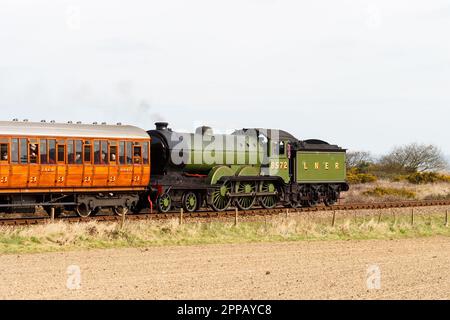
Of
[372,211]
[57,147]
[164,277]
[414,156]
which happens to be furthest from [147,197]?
[414,156]

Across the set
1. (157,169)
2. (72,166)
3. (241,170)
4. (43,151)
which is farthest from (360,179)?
(43,151)

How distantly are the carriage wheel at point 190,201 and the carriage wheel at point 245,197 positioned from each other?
224 cm

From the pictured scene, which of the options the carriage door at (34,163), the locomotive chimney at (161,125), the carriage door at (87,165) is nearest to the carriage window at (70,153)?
the carriage door at (87,165)

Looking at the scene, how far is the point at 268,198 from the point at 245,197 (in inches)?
63.8

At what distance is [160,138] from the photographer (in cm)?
2975

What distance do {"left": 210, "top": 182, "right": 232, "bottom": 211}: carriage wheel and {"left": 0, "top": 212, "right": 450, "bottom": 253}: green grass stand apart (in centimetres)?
353

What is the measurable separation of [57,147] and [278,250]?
30.2 feet

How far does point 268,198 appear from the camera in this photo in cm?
3412

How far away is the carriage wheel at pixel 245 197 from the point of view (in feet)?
107

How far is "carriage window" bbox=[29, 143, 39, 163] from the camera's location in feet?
81.1

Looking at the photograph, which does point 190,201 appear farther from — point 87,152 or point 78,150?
point 78,150

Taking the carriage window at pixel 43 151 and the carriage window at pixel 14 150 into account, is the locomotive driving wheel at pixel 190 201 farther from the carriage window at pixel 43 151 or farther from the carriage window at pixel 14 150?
the carriage window at pixel 14 150

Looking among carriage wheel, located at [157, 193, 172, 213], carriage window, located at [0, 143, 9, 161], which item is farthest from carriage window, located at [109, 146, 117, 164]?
carriage window, located at [0, 143, 9, 161]
